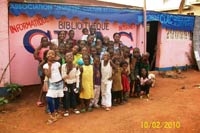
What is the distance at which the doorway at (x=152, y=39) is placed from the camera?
1199 cm

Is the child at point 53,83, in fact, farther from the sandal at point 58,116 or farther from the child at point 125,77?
the child at point 125,77

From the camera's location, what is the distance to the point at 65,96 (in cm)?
655

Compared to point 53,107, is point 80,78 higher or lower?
higher

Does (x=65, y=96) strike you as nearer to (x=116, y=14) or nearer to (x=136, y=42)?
(x=116, y=14)

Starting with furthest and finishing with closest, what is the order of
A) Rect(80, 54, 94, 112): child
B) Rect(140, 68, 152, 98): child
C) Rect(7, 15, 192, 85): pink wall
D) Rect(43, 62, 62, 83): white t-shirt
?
Rect(140, 68, 152, 98): child → Rect(7, 15, 192, 85): pink wall → Rect(80, 54, 94, 112): child → Rect(43, 62, 62, 83): white t-shirt

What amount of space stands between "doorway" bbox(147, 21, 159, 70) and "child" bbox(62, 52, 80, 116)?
19.7 ft

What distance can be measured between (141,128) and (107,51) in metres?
2.23

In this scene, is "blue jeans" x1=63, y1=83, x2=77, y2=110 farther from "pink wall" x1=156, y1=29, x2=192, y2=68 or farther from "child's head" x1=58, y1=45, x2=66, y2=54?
"pink wall" x1=156, y1=29, x2=192, y2=68

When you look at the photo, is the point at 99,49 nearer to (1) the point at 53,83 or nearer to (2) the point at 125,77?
(2) the point at 125,77

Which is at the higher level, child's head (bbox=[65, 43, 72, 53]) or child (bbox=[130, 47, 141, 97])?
child's head (bbox=[65, 43, 72, 53])

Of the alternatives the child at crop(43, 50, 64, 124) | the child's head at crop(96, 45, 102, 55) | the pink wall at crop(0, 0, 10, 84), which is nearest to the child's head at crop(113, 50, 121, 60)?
the child's head at crop(96, 45, 102, 55)

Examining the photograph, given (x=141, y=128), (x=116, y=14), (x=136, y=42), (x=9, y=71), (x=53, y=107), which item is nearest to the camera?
(x=141, y=128)

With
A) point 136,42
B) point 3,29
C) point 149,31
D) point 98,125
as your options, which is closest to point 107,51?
point 98,125

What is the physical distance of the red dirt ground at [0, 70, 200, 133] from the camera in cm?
566
